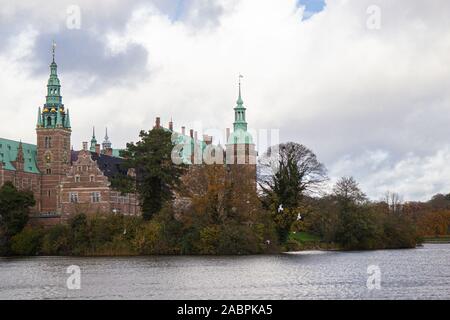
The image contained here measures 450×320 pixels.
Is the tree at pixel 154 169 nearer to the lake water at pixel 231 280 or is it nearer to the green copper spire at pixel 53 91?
the lake water at pixel 231 280

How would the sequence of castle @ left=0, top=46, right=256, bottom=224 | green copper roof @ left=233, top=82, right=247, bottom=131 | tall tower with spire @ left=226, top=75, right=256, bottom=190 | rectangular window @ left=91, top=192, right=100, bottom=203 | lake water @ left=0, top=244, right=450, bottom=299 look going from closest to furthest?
1. lake water @ left=0, top=244, right=450, bottom=299
2. tall tower with spire @ left=226, top=75, right=256, bottom=190
3. rectangular window @ left=91, top=192, right=100, bottom=203
4. castle @ left=0, top=46, right=256, bottom=224
5. green copper roof @ left=233, top=82, right=247, bottom=131

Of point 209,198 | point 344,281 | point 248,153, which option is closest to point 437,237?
point 248,153

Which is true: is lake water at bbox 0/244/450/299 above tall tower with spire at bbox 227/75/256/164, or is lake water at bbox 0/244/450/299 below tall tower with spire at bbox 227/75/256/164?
below

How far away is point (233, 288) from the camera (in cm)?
3734

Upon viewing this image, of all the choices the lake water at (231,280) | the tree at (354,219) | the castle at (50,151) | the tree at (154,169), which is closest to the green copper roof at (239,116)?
the castle at (50,151)

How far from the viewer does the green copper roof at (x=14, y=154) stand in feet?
371

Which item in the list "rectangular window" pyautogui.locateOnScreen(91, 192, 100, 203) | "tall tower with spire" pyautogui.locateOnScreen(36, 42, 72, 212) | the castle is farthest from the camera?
"tall tower with spire" pyautogui.locateOnScreen(36, 42, 72, 212)

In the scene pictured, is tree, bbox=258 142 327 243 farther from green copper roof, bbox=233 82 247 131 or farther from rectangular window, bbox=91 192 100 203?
green copper roof, bbox=233 82 247 131

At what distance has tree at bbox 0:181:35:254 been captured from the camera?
82.1 metres

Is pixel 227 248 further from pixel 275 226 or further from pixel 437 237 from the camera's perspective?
pixel 437 237

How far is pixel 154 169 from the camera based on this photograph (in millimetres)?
76375

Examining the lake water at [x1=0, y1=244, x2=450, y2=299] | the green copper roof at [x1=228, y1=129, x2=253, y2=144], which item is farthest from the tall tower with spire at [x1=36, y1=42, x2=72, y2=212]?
the lake water at [x1=0, y1=244, x2=450, y2=299]

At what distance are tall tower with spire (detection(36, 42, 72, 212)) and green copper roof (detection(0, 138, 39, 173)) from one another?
1174mm

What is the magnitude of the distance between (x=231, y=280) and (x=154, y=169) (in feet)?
118
